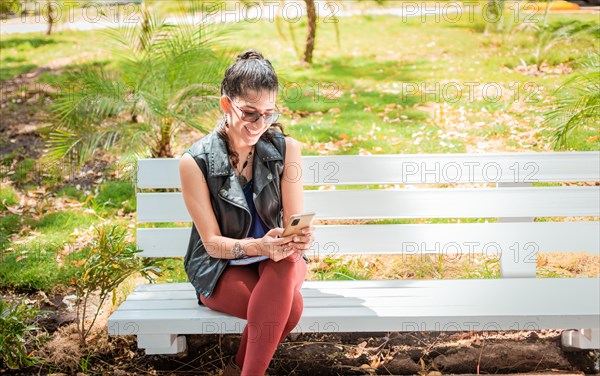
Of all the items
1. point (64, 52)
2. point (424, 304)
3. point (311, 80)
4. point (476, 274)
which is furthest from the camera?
point (64, 52)

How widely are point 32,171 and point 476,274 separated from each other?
400 centimetres

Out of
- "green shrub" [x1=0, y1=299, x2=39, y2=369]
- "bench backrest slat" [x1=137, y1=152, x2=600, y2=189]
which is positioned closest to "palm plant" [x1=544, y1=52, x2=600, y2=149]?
"bench backrest slat" [x1=137, y1=152, x2=600, y2=189]

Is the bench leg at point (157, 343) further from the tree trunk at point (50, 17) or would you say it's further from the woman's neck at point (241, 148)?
the tree trunk at point (50, 17)

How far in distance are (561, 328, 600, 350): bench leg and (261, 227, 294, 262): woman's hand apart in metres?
1.51

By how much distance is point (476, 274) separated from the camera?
189 inches

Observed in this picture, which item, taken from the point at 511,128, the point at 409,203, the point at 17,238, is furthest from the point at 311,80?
the point at 409,203

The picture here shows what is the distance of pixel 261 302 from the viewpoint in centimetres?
311

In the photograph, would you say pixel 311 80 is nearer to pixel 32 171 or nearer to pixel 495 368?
pixel 32 171

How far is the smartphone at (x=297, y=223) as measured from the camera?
3061 millimetres

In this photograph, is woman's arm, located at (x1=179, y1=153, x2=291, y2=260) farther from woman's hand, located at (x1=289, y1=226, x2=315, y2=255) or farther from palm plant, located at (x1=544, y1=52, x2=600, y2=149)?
palm plant, located at (x1=544, y1=52, x2=600, y2=149)

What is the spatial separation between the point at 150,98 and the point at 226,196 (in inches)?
79.9

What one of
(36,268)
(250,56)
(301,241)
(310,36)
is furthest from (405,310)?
(310,36)

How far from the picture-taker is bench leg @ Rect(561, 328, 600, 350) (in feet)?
11.7

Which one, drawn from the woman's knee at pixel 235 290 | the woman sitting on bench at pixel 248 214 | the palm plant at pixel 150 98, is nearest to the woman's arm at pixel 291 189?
the woman sitting on bench at pixel 248 214
